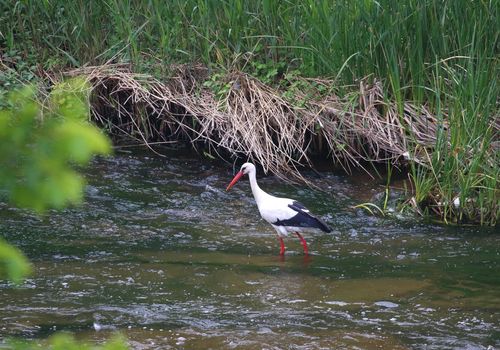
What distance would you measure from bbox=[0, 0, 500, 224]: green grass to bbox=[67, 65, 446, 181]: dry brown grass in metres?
0.17

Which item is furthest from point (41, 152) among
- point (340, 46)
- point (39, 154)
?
point (340, 46)

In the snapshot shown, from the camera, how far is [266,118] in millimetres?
8289

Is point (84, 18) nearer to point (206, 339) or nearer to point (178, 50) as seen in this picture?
point (178, 50)

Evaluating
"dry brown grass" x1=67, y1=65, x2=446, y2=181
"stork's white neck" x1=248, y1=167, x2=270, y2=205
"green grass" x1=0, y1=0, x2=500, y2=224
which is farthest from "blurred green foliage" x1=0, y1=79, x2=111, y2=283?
"dry brown grass" x1=67, y1=65, x2=446, y2=181

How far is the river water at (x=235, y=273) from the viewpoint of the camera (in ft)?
15.9

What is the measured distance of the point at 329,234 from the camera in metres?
7.02

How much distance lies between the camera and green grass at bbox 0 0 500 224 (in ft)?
23.6

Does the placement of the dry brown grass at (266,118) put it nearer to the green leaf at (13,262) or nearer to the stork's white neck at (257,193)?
the stork's white neck at (257,193)

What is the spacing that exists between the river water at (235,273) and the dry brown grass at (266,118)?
296mm

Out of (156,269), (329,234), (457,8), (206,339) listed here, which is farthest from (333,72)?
(206,339)

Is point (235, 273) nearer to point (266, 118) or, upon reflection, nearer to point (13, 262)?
point (266, 118)

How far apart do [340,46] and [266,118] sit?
935 millimetres

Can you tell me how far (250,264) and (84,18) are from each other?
3.79 metres

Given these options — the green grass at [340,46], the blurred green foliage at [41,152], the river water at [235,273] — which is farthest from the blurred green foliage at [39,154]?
the green grass at [340,46]
